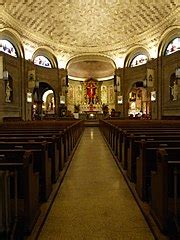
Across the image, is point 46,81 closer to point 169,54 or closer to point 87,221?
point 169,54

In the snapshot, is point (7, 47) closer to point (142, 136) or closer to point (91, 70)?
point (91, 70)

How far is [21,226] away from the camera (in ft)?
8.43

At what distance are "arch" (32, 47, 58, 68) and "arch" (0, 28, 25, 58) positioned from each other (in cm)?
220

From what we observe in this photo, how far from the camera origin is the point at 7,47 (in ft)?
65.3

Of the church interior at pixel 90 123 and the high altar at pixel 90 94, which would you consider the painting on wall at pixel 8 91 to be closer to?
the church interior at pixel 90 123

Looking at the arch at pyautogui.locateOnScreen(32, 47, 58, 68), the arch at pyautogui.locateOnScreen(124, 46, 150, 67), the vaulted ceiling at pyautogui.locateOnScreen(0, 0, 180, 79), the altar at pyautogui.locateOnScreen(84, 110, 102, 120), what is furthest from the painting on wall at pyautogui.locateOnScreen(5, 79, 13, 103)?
the arch at pyautogui.locateOnScreen(124, 46, 150, 67)

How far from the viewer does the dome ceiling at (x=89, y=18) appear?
18.5m

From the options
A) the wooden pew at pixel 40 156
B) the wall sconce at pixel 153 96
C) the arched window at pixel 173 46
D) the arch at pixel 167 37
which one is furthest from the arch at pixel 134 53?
the wooden pew at pixel 40 156

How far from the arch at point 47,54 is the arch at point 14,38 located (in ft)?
7.21

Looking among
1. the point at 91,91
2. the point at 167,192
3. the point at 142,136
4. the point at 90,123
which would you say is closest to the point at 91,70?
the point at 91,91

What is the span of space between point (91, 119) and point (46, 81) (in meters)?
6.42

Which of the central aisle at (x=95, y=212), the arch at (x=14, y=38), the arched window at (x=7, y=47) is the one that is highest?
the arch at (x=14, y=38)

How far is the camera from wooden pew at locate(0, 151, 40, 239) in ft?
7.59

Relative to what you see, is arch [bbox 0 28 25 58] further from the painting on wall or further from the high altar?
the high altar
